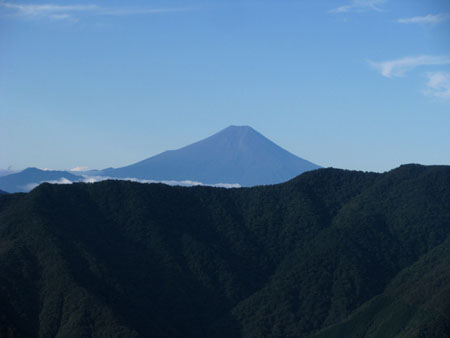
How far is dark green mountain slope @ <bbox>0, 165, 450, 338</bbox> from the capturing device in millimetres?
68562

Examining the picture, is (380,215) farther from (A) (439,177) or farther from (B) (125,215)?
(B) (125,215)

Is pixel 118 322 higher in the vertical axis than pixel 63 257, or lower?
lower

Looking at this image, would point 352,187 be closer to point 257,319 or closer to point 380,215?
point 380,215

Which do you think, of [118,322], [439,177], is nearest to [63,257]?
[118,322]

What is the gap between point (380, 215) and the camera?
87.2 m

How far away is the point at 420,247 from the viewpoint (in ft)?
272

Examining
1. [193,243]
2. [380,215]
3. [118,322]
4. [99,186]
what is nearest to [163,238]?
[193,243]

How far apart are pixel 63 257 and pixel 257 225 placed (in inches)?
1001

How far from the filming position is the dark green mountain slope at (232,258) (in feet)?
225

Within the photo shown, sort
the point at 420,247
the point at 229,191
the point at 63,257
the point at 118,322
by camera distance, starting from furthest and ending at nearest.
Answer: the point at 229,191
the point at 420,247
the point at 63,257
the point at 118,322

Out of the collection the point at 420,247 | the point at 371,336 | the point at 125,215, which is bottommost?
the point at 371,336

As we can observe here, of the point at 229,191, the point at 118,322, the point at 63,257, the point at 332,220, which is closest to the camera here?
the point at 118,322

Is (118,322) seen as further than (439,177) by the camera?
No

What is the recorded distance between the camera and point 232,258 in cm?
8481
